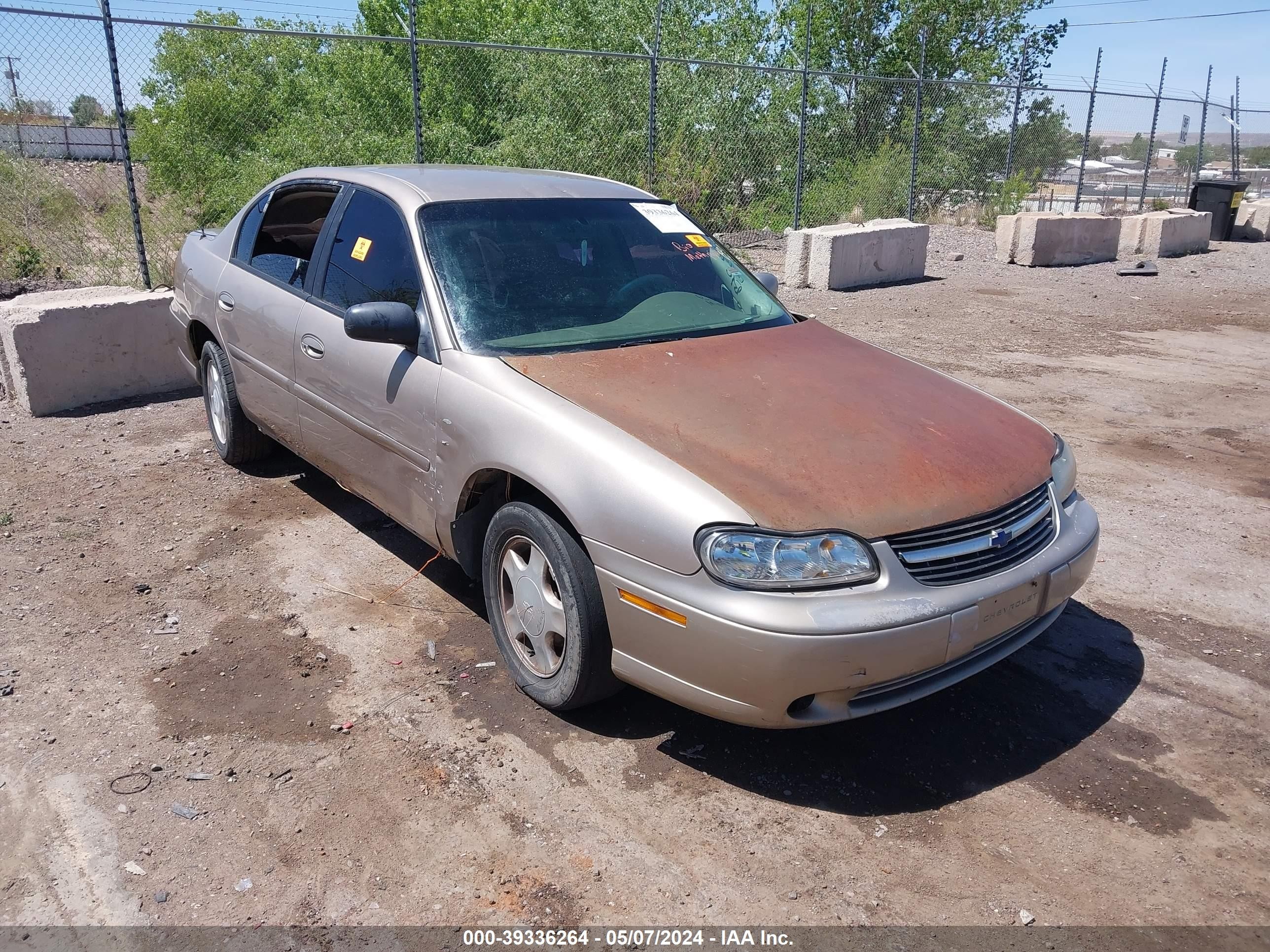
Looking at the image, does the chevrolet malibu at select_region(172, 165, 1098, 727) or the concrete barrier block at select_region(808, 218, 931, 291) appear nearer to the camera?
the chevrolet malibu at select_region(172, 165, 1098, 727)

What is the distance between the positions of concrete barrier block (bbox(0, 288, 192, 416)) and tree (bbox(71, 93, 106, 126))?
9.25 ft

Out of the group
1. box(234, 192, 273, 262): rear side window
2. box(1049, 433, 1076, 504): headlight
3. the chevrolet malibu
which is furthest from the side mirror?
box(1049, 433, 1076, 504): headlight

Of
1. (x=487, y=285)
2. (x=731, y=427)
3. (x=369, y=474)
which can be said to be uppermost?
(x=487, y=285)

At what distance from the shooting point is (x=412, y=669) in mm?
3775

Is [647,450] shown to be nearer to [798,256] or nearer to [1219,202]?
[798,256]

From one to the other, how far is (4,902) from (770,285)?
3.81 meters

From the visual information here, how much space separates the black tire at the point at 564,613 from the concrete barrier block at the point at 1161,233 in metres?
16.3

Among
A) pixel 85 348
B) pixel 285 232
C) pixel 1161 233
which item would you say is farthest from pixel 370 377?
pixel 1161 233

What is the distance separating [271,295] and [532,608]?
236 centimetres

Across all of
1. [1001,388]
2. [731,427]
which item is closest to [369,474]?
[731,427]

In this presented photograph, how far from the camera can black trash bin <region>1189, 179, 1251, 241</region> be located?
63.3 ft

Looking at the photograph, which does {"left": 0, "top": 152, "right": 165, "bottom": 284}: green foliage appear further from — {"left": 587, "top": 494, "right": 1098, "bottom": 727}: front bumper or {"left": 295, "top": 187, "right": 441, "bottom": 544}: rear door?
{"left": 587, "top": 494, "right": 1098, "bottom": 727}: front bumper

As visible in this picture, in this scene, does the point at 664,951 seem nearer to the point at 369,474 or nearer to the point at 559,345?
the point at 559,345

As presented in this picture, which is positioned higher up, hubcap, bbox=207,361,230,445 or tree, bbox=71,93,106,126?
tree, bbox=71,93,106,126
